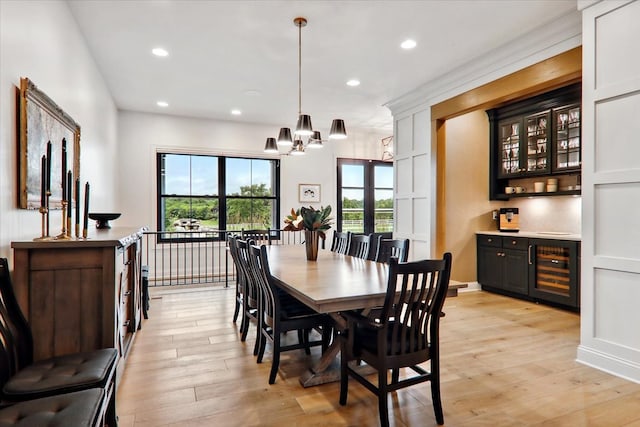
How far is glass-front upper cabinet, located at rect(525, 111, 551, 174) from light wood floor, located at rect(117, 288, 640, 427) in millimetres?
2224

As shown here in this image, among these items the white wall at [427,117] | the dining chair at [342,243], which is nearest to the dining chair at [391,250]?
the dining chair at [342,243]

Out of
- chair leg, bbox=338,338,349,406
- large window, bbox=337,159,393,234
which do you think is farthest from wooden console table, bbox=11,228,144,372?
large window, bbox=337,159,393,234

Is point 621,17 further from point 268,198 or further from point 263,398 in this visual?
point 268,198

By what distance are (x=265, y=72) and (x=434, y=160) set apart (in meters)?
2.56

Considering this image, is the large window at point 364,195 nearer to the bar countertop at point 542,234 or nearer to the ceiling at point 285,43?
the ceiling at point 285,43

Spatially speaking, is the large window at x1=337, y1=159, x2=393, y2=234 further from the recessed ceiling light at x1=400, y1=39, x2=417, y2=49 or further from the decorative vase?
the decorative vase

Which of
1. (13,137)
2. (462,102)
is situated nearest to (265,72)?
(462,102)

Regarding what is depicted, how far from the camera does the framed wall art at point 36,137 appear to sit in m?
2.16

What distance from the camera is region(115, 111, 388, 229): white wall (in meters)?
6.32

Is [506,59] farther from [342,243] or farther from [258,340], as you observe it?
[258,340]

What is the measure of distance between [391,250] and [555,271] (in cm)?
260

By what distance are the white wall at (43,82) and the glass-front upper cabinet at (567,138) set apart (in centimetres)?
546

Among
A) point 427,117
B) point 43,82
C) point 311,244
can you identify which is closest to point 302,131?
point 311,244

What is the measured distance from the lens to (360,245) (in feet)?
12.8
